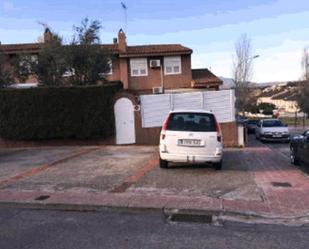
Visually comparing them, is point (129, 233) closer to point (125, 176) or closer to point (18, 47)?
point (125, 176)

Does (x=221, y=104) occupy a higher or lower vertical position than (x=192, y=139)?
higher

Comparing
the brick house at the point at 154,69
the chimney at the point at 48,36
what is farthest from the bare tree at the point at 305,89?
the chimney at the point at 48,36

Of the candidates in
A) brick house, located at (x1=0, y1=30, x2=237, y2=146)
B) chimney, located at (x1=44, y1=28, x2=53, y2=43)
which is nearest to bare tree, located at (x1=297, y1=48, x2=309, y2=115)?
brick house, located at (x1=0, y1=30, x2=237, y2=146)

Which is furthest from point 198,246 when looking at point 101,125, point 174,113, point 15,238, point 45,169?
point 101,125

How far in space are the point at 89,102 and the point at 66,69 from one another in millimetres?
4426

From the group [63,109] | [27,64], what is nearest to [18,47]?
[27,64]

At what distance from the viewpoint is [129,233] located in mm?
6496

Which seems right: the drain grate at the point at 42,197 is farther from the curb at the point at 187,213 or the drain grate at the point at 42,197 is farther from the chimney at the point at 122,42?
the chimney at the point at 122,42

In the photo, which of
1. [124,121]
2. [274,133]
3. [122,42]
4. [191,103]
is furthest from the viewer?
[122,42]

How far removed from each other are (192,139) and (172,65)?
26.4 m

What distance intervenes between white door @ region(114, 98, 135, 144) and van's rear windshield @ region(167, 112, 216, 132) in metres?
8.29

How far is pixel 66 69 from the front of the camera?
78.2 feet

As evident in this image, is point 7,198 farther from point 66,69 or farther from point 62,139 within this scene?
point 66,69

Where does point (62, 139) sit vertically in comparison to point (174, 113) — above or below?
below
